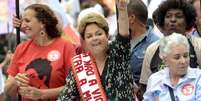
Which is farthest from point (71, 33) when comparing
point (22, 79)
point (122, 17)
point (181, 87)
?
point (181, 87)

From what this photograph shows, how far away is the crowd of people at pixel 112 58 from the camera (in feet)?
19.2

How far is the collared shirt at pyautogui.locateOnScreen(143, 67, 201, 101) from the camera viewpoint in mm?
5766

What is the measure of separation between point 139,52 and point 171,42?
112 cm

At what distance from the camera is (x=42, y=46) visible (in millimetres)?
6746

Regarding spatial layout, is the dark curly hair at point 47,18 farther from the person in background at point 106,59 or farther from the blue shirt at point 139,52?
the blue shirt at point 139,52

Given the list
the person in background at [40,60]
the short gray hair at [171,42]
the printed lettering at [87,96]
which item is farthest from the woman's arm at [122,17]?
the person in background at [40,60]

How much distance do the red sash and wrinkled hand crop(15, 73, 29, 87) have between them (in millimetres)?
569

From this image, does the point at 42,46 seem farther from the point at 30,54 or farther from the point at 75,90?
the point at 75,90

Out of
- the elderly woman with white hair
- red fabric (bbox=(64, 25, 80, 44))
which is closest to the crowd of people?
the elderly woman with white hair

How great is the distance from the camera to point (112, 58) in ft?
19.6

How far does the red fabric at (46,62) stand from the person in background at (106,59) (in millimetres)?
353

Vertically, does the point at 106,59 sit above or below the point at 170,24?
below

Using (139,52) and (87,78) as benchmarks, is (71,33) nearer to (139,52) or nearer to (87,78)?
(139,52)

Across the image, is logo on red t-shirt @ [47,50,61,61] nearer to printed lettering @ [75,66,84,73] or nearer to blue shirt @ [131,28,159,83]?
printed lettering @ [75,66,84,73]
